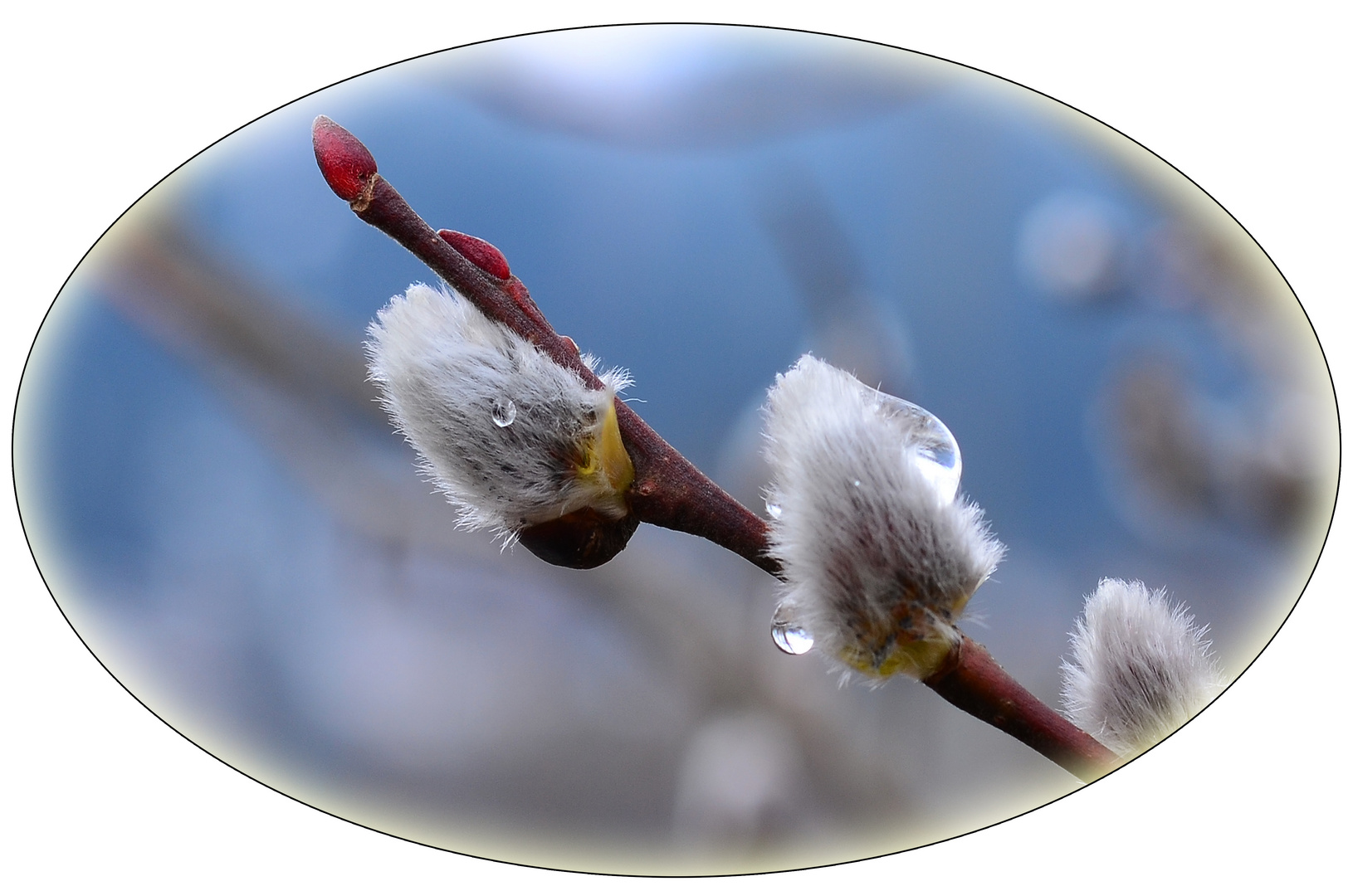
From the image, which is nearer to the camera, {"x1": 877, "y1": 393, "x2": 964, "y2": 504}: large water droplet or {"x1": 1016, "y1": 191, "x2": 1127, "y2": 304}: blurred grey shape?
{"x1": 877, "y1": 393, "x2": 964, "y2": 504}: large water droplet

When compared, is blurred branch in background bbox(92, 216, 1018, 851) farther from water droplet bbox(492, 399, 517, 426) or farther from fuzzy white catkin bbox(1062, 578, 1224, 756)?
water droplet bbox(492, 399, 517, 426)

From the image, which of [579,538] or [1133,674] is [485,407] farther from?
[1133,674]

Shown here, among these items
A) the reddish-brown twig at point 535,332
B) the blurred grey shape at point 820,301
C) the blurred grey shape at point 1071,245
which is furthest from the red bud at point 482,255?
the blurred grey shape at point 1071,245

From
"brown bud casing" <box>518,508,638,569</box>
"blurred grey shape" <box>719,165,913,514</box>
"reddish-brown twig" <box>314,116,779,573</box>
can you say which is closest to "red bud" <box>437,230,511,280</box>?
"reddish-brown twig" <box>314,116,779,573</box>

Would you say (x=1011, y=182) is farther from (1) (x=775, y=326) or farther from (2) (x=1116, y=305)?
(1) (x=775, y=326)

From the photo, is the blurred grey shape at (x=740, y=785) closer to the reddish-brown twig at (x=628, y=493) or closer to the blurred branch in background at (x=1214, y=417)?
the reddish-brown twig at (x=628, y=493)

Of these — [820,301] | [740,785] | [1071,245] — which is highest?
[1071,245]

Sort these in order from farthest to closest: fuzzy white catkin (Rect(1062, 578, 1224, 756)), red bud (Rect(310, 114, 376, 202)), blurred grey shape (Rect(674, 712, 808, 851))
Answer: blurred grey shape (Rect(674, 712, 808, 851)) < fuzzy white catkin (Rect(1062, 578, 1224, 756)) < red bud (Rect(310, 114, 376, 202))

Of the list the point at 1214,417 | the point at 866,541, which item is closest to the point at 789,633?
the point at 866,541
